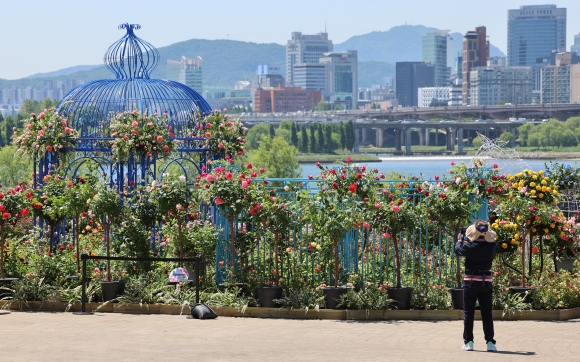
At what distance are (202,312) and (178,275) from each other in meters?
0.53

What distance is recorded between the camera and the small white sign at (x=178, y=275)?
12832 mm

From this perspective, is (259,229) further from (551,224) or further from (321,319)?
(551,224)

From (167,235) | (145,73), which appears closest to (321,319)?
(167,235)

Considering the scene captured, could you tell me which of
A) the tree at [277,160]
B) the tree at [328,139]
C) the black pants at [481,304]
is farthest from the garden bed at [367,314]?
the tree at [328,139]

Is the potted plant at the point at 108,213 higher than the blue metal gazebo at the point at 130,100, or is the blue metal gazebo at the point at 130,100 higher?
the blue metal gazebo at the point at 130,100

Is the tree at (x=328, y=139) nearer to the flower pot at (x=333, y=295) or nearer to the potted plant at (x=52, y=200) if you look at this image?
the potted plant at (x=52, y=200)

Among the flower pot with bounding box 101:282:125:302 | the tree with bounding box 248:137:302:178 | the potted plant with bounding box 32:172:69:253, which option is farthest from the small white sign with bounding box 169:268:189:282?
the tree with bounding box 248:137:302:178

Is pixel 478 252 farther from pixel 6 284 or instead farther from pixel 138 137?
pixel 138 137

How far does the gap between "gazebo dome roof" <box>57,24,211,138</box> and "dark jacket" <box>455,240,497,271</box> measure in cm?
942

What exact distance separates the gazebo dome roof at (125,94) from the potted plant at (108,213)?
194 inches

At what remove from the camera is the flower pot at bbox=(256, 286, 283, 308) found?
1325 centimetres

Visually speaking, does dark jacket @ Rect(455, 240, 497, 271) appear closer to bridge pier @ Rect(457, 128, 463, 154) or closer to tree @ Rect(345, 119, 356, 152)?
tree @ Rect(345, 119, 356, 152)

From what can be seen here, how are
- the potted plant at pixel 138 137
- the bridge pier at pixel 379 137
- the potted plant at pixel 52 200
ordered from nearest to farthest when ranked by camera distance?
the potted plant at pixel 52 200 < the potted plant at pixel 138 137 < the bridge pier at pixel 379 137

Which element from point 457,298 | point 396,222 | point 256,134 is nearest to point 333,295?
point 396,222
